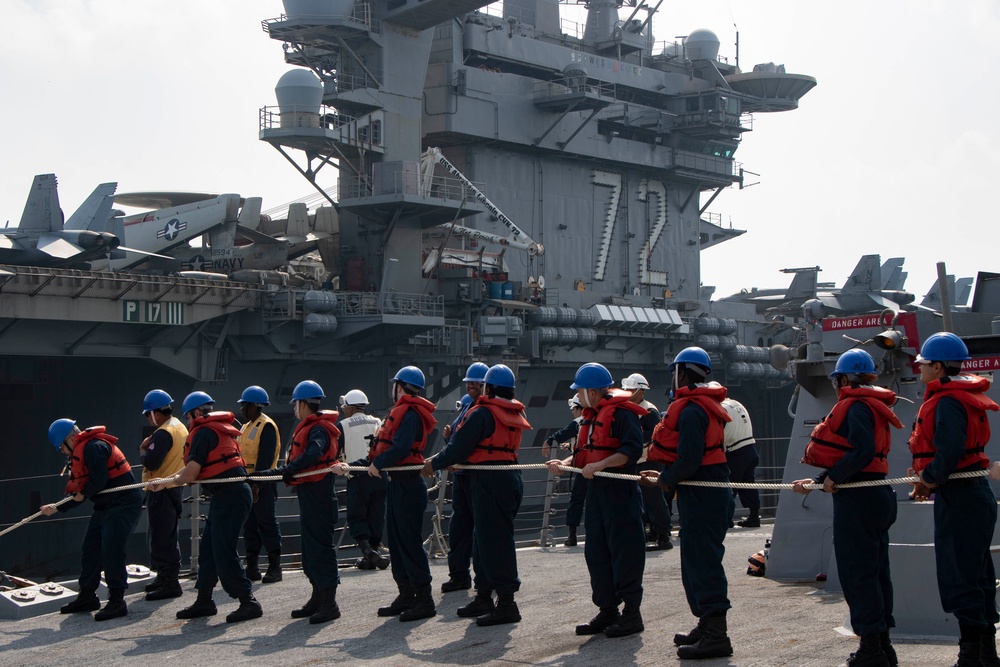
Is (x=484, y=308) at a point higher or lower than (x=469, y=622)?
higher

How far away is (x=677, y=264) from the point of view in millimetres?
38250

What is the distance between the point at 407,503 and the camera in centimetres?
840

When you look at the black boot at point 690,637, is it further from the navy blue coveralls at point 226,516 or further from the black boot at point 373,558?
the black boot at point 373,558

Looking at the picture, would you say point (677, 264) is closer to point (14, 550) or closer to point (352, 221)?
point (352, 221)

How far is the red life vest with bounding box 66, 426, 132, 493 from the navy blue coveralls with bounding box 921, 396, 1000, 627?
6423mm

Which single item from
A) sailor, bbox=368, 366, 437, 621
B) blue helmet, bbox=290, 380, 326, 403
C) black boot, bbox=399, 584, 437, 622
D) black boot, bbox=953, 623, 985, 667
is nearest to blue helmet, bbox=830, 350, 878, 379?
black boot, bbox=953, 623, 985, 667

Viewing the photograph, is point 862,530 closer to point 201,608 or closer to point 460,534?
point 460,534

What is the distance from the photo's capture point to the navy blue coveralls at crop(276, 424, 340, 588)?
845cm

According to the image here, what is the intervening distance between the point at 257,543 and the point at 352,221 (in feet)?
64.1

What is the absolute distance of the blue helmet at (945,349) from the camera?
6.09 m

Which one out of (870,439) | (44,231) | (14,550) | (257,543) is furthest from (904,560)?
(44,231)

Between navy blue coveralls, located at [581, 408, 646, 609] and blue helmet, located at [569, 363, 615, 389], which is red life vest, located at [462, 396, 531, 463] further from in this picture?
navy blue coveralls, located at [581, 408, 646, 609]

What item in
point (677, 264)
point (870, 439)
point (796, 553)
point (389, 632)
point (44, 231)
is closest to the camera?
point (870, 439)

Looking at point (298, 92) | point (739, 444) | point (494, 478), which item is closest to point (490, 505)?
point (494, 478)
